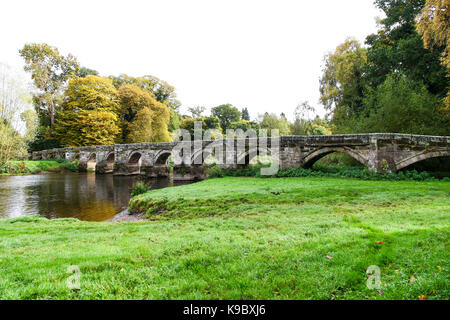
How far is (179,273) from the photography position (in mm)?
3070

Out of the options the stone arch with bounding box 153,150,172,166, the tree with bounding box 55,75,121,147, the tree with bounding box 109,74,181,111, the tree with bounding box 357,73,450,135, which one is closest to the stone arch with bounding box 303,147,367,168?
the tree with bounding box 357,73,450,135

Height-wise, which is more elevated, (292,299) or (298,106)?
(298,106)

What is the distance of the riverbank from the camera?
26.3 metres

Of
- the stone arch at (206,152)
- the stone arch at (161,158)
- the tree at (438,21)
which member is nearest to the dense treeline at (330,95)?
the tree at (438,21)

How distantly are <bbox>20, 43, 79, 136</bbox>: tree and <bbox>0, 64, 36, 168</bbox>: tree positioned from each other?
13493 millimetres

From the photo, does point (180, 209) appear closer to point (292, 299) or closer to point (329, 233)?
point (329, 233)

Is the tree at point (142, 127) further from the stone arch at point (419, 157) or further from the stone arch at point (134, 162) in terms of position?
the stone arch at point (419, 157)

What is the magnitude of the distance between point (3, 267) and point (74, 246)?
112 centimetres

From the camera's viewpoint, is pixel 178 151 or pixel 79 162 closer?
pixel 178 151

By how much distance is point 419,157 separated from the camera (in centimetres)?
1205

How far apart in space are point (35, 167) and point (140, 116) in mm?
15088

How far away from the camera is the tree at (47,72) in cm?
3603

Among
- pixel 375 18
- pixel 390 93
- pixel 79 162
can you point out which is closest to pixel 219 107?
pixel 79 162

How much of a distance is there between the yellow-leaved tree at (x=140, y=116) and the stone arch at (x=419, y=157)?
1305 inches
